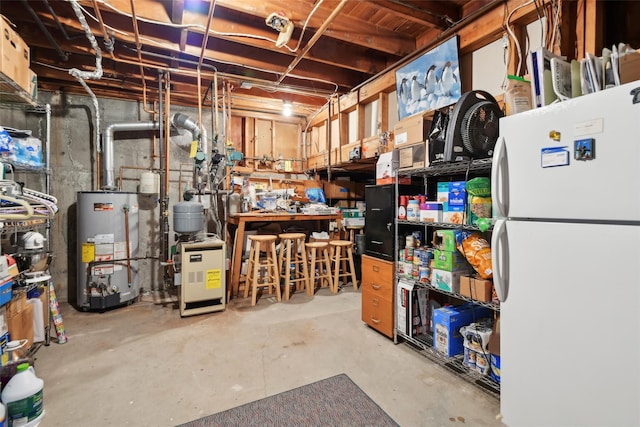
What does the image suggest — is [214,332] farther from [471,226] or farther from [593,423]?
[593,423]

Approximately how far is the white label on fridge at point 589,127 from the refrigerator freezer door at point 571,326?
38 centimetres

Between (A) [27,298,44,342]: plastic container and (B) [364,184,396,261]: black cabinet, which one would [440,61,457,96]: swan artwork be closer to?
(B) [364,184,396,261]: black cabinet

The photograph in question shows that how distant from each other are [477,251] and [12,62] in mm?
3530

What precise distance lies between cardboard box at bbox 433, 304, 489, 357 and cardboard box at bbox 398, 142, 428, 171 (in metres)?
1.17

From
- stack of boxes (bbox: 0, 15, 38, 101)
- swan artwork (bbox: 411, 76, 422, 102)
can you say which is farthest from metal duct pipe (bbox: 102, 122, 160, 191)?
swan artwork (bbox: 411, 76, 422, 102)

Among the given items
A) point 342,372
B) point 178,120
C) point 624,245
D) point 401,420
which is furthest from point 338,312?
point 178,120

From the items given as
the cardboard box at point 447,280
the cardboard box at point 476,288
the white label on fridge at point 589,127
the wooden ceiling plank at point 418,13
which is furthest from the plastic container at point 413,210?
the wooden ceiling plank at point 418,13

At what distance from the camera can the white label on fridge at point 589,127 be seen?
1.17m

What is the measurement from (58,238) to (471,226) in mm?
4794

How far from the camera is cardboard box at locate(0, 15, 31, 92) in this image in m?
1.98

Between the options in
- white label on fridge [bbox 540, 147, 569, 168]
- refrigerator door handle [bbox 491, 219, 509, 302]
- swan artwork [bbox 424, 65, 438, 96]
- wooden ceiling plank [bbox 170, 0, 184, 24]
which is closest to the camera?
white label on fridge [bbox 540, 147, 569, 168]

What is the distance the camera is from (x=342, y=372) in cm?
217

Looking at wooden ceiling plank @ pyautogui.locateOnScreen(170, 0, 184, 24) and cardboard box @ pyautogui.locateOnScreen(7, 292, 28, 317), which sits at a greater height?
wooden ceiling plank @ pyautogui.locateOnScreen(170, 0, 184, 24)

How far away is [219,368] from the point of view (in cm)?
224
